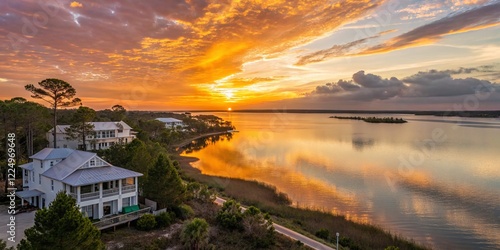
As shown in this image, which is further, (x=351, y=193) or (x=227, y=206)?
(x=351, y=193)

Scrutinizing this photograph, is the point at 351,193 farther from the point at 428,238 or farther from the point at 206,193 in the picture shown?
the point at 206,193

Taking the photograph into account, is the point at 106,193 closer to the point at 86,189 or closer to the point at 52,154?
the point at 86,189

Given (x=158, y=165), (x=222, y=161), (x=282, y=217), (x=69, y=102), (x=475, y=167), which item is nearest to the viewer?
(x=158, y=165)

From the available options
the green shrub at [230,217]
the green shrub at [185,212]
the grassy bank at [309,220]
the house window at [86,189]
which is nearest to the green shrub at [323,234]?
the grassy bank at [309,220]

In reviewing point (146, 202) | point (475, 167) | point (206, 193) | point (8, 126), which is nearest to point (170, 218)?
point (146, 202)

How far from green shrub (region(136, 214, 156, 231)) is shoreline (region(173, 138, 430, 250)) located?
1051 centimetres

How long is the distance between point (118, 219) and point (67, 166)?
627 centimetres

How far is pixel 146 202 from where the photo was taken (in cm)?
2492

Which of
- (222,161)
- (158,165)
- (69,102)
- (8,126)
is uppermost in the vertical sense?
(69,102)

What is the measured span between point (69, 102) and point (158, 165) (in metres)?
20.8

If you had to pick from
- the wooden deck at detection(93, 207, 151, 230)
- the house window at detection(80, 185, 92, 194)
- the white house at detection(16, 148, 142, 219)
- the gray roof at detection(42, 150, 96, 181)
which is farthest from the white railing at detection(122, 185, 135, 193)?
the gray roof at detection(42, 150, 96, 181)

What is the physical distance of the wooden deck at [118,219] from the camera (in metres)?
20.3

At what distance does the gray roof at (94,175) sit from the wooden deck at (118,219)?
2.94 m

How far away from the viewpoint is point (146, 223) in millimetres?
21375
